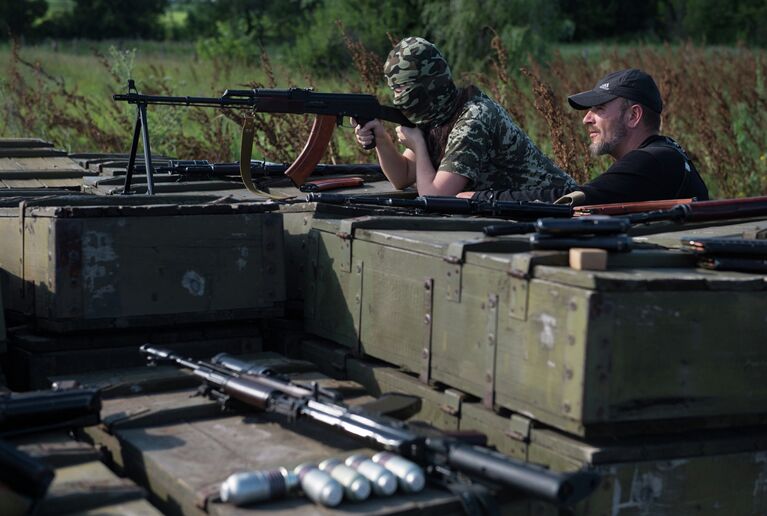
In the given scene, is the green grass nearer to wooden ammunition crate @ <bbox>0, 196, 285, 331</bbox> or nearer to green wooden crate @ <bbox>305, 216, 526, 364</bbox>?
green wooden crate @ <bbox>305, 216, 526, 364</bbox>

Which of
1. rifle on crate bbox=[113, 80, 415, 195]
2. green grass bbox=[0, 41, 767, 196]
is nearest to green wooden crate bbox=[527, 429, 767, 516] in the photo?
rifle on crate bbox=[113, 80, 415, 195]

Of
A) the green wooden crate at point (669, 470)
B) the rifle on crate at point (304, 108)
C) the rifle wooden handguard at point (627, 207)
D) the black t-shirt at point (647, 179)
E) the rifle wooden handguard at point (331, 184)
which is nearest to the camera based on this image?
the green wooden crate at point (669, 470)

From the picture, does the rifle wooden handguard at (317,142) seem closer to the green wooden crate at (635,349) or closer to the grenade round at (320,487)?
the green wooden crate at (635,349)

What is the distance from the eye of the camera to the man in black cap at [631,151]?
17.4 feet

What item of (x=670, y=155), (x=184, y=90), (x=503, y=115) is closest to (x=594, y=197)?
(x=670, y=155)

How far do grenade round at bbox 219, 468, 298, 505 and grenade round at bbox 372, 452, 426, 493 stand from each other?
0.92ft

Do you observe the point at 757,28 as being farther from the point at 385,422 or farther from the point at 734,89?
the point at 385,422

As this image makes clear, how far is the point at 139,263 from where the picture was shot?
446 centimetres

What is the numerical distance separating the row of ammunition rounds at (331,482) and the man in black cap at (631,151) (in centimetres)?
230

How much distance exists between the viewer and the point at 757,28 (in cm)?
4178

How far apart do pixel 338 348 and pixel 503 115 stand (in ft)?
6.24

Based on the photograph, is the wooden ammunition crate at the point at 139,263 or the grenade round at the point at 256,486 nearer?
the grenade round at the point at 256,486

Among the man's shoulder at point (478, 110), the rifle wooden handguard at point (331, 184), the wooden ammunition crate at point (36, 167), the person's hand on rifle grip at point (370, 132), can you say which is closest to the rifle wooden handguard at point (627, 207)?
the man's shoulder at point (478, 110)

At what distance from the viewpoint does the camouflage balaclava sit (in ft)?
19.6
